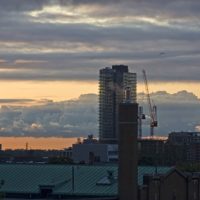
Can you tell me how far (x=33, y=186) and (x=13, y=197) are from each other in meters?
3.72

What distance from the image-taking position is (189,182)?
434 feet

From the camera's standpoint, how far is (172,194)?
424ft

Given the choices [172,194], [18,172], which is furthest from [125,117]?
[18,172]

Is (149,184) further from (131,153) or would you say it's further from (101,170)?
(101,170)

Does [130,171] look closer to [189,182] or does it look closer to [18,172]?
[189,182]

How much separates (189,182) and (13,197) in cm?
2320

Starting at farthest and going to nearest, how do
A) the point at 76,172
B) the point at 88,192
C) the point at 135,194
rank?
the point at 76,172
the point at 88,192
the point at 135,194

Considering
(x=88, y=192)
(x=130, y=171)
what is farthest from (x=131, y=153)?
(x=88, y=192)

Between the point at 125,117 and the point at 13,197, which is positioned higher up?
the point at 125,117

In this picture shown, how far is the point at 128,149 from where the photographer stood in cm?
12356

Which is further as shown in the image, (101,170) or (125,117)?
(101,170)

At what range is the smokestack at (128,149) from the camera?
12219 centimetres

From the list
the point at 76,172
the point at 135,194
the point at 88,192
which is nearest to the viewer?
the point at 135,194

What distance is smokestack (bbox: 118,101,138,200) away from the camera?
4811 inches
